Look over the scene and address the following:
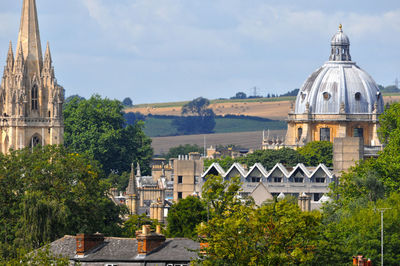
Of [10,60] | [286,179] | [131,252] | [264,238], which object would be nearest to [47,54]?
[10,60]

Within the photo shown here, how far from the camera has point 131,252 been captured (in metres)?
79.3

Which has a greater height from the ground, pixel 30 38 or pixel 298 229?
pixel 30 38

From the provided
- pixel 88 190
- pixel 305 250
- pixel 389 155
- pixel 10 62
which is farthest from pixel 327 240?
pixel 10 62

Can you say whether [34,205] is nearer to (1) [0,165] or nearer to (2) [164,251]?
(1) [0,165]

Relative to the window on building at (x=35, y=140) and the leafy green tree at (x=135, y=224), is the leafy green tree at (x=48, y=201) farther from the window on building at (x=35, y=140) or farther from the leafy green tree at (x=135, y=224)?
the window on building at (x=35, y=140)

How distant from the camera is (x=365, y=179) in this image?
10688cm

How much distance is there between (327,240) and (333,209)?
2396cm

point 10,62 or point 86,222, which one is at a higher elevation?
point 10,62

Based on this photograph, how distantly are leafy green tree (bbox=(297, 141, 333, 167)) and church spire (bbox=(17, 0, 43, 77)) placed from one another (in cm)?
2883

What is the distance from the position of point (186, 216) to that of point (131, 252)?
32.6 m

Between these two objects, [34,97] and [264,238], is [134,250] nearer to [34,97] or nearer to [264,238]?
[264,238]

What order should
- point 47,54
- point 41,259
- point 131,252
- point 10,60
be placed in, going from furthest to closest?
point 10,60
point 47,54
point 131,252
point 41,259

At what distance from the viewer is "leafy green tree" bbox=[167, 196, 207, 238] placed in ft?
359

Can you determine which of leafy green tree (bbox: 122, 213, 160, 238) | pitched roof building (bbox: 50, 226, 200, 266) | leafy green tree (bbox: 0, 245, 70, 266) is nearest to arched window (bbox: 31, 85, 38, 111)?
leafy green tree (bbox: 122, 213, 160, 238)
